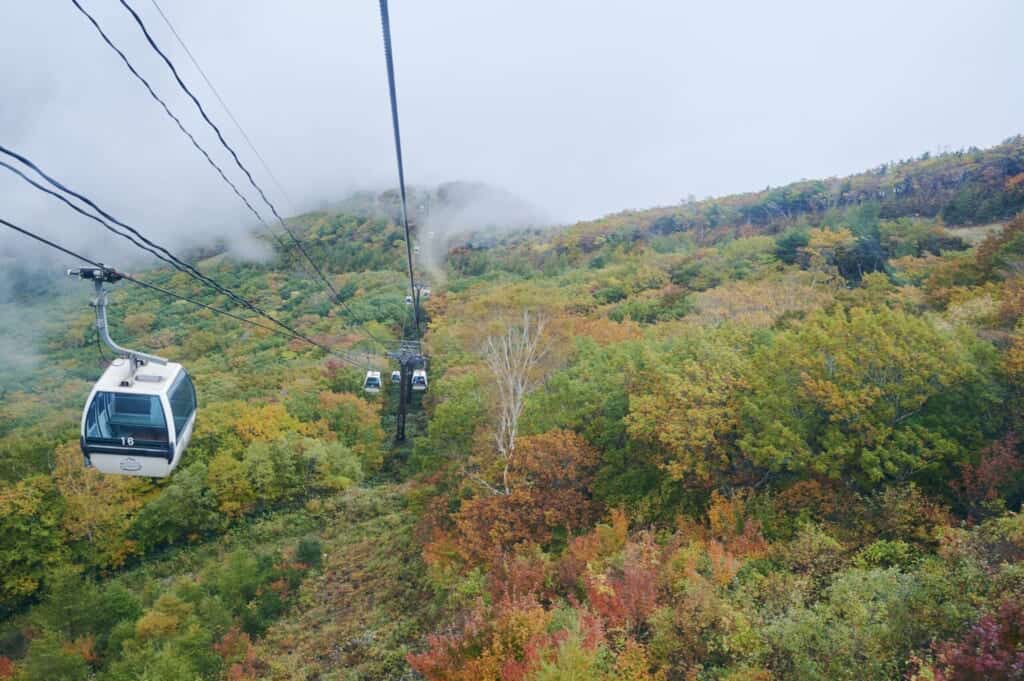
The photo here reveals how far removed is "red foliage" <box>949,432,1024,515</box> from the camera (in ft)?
53.8

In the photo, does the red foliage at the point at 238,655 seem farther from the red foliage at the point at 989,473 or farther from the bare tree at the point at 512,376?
the red foliage at the point at 989,473

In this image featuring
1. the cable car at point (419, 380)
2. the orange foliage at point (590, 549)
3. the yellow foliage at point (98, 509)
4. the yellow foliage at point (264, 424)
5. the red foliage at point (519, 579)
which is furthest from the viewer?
the yellow foliage at point (264, 424)

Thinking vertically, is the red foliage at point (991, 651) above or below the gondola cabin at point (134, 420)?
below

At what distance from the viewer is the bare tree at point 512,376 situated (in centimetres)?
2433

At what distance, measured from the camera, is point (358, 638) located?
21.9 metres

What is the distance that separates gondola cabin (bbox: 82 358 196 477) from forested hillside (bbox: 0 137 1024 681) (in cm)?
885

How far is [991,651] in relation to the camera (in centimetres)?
932

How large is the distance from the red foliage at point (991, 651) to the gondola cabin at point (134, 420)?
1484cm

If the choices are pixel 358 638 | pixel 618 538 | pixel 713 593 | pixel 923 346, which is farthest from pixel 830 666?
pixel 358 638

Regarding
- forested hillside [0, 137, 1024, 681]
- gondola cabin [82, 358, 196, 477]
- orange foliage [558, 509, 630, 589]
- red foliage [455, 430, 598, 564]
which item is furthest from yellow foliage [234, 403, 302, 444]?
gondola cabin [82, 358, 196, 477]

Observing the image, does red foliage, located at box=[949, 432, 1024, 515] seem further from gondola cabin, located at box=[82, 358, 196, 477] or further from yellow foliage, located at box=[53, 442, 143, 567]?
yellow foliage, located at box=[53, 442, 143, 567]

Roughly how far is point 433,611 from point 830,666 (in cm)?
1404

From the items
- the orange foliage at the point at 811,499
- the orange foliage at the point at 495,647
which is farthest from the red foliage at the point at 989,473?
the orange foliage at the point at 495,647

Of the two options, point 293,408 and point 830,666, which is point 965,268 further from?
point 293,408
